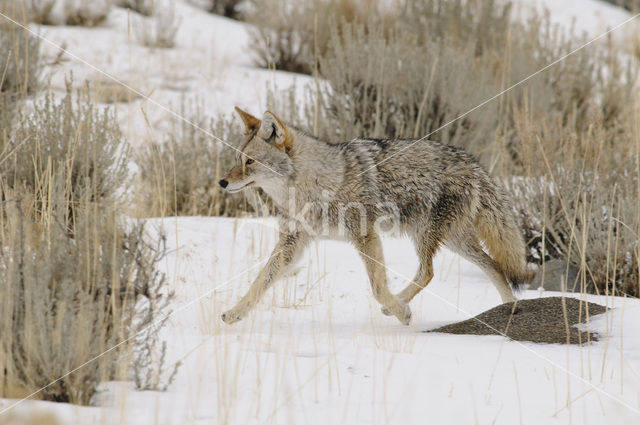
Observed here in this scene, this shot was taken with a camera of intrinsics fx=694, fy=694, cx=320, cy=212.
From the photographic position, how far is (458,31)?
35.6 ft

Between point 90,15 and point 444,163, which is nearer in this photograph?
point 444,163

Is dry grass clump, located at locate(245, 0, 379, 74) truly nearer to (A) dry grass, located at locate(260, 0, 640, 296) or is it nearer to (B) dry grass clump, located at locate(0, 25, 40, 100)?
(A) dry grass, located at locate(260, 0, 640, 296)

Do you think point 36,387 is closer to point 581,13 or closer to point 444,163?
point 444,163

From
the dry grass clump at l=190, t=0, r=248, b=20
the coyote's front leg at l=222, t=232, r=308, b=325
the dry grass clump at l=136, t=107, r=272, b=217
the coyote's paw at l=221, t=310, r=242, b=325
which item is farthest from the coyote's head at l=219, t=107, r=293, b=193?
the dry grass clump at l=190, t=0, r=248, b=20

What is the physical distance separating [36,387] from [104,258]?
2.21 feet

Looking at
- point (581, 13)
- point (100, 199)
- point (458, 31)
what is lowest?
point (100, 199)

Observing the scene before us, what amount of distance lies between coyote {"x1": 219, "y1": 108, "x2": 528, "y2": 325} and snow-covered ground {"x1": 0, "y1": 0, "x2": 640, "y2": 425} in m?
0.38

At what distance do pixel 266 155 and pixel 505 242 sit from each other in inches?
71.4

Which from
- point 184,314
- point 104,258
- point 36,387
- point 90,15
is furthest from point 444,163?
point 90,15

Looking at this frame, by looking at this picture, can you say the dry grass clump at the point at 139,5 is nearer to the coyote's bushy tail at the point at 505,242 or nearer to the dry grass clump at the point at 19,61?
the dry grass clump at the point at 19,61

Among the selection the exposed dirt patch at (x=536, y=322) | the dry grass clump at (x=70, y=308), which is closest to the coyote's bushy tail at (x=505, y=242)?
the exposed dirt patch at (x=536, y=322)

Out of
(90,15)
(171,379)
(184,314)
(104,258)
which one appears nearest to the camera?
(171,379)

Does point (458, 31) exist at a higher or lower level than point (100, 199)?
higher

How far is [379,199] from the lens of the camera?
4824mm
